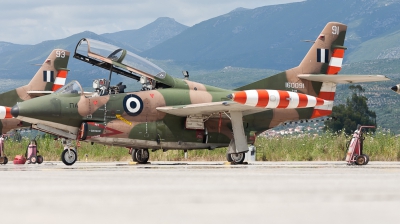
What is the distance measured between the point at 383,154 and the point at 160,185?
1569 cm

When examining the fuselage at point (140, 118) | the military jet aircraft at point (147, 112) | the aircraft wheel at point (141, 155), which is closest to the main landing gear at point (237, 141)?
the military jet aircraft at point (147, 112)

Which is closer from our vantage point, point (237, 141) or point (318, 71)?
point (237, 141)

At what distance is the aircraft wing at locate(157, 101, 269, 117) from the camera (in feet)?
74.0

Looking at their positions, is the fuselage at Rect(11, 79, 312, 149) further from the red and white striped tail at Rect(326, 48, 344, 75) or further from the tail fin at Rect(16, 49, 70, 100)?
the tail fin at Rect(16, 49, 70, 100)

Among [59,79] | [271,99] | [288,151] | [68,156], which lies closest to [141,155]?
[68,156]

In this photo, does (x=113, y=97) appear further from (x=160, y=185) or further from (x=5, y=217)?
(x=5, y=217)

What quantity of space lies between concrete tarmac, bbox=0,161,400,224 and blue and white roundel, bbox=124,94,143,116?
8.55 meters

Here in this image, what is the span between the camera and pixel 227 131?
24.4 metres

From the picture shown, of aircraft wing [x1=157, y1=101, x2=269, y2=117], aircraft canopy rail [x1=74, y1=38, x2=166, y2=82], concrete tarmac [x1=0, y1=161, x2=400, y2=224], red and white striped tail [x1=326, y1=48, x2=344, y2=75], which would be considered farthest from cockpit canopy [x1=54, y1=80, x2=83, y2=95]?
concrete tarmac [x1=0, y1=161, x2=400, y2=224]

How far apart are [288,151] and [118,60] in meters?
7.31

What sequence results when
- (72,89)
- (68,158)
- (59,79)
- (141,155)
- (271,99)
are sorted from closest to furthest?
(271,99)
(68,158)
(72,89)
(141,155)
(59,79)

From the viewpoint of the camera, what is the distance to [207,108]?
22.9m

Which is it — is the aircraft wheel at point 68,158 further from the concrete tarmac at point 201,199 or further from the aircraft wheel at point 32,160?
the concrete tarmac at point 201,199

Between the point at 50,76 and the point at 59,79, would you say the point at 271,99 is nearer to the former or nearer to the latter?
the point at 59,79
